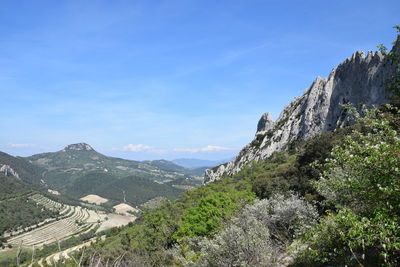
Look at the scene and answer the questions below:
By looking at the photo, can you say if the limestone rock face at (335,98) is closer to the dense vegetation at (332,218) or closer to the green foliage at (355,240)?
the dense vegetation at (332,218)

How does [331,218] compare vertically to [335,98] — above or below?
below

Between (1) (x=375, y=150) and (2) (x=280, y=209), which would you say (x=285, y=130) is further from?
(1) (x=375, y=150)

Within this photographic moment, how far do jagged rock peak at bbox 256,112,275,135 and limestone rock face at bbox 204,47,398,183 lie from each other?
102 feet

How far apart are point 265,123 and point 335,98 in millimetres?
67379

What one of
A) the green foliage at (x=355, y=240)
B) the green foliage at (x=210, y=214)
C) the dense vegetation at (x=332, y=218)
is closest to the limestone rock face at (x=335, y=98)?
the dense vegetation at (x=332, y=218)

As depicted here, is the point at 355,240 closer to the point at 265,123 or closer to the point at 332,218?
the point at 332,218

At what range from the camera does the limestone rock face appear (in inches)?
2970

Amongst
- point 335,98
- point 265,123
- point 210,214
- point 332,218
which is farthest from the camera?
point 265,123

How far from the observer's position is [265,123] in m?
157

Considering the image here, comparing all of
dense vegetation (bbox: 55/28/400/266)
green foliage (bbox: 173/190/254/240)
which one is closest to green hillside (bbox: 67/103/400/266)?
dense vegetation (bbox: 55/28/400/266)

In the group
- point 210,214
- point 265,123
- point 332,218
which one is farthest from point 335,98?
point 332,218

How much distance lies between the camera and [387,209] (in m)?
8.45

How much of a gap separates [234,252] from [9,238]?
676 feet

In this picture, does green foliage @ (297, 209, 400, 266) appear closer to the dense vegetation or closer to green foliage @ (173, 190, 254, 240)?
the dense vegetation
